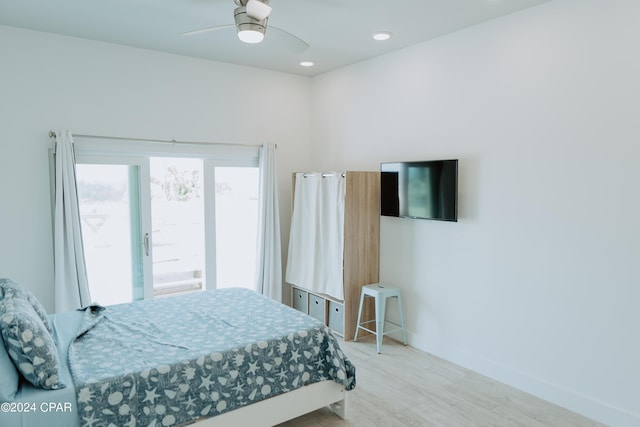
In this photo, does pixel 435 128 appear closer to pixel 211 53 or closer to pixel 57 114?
pixel 211 53

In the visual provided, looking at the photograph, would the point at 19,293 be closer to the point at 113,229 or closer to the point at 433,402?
the point at 113,229

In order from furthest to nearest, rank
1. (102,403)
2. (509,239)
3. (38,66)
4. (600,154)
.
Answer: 1. (38,66)
2. (509,239)
3. (600,154)
4. (102,403)

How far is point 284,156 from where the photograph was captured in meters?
5.05

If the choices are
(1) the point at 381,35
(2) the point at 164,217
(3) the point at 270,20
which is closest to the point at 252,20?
(3) the point at 270,20

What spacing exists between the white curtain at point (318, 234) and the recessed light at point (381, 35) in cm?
129

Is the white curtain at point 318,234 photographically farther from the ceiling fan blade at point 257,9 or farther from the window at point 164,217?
the ceiling fan blade at point 257,9

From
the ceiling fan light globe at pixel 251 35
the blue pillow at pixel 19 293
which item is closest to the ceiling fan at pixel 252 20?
the ceiling fan light globe at pixel 251 35

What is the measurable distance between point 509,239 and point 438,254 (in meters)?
0.69

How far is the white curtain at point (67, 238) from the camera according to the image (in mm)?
3570

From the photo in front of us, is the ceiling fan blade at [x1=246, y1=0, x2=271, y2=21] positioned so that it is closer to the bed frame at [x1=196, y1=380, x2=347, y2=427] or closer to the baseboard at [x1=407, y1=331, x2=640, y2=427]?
the bed frame at [x1=196, y1=380, x2=347, y2=427]

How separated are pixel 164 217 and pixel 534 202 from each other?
3.45 m

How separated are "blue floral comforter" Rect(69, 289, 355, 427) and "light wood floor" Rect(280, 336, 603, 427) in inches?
13.9

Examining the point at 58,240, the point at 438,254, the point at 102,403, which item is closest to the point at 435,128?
the point at 438,254

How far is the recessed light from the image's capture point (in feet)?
11.7
